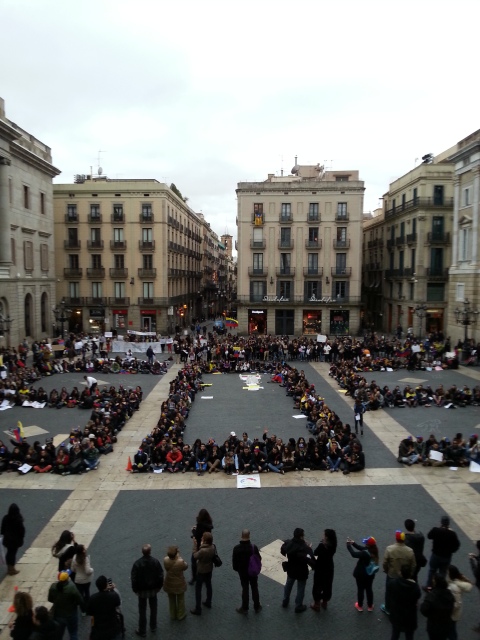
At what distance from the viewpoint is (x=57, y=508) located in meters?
12.6

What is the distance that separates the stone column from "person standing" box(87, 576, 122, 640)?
3388cm

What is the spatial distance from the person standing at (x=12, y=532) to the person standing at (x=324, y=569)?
575 cm

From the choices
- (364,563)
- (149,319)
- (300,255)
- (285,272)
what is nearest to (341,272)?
(300,255)

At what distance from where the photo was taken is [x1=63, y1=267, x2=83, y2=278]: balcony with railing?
51000 millimetres

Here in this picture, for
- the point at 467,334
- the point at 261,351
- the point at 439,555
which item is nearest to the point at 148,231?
the point at 261,351

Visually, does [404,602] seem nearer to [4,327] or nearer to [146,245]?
[4,327]

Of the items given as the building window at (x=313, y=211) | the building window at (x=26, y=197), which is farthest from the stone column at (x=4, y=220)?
the building window at (x=313, y=211)

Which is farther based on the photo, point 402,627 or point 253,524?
point 253,524

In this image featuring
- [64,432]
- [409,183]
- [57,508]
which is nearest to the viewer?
[57,508]

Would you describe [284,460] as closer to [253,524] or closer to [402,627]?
[253,524]

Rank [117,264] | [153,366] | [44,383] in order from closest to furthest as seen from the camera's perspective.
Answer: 1. [44,383]
2. [153,366]
3. [117,264]

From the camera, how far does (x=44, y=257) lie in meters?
45.0

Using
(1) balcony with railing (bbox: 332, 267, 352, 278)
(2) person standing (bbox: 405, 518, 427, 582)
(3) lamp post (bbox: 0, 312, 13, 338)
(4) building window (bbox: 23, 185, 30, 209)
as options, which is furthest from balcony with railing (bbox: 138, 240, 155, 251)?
(2) person standing (bbox: 405, 518, 427, 582)

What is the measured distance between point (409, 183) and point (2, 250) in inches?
1468
